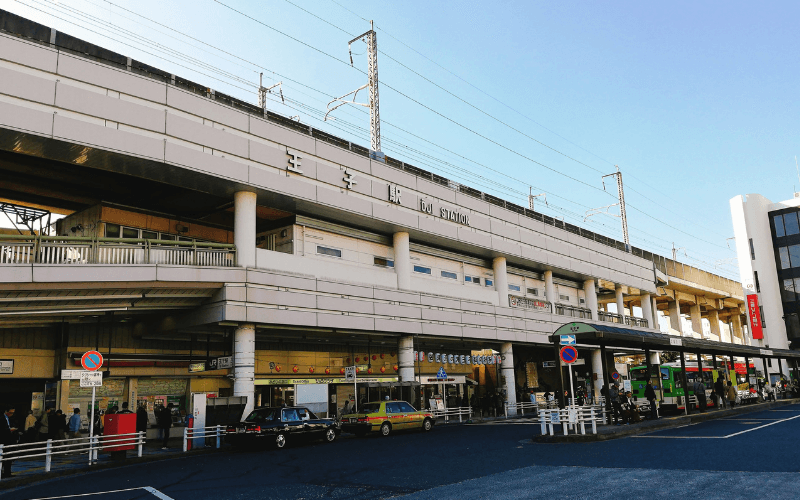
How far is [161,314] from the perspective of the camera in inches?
1067

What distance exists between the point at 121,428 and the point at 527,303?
30.2 metres

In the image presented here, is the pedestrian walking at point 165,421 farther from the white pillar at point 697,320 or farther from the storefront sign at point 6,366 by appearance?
the white pillar at point 697,320

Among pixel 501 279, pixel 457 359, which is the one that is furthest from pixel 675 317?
pixel 457 359

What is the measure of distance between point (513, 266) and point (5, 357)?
31056 mm

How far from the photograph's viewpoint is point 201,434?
73.4 feet

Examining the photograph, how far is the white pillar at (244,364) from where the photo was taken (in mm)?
24531

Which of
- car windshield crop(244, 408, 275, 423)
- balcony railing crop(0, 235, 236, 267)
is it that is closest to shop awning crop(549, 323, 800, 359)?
car windshield crop(244, 408, 275, 423)

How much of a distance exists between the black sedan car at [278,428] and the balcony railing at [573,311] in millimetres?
27749

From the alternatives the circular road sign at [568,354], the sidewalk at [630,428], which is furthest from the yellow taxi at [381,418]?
the circular road sign at [568,354]

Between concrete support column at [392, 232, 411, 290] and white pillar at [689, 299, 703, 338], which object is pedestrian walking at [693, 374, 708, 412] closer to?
concrete support column at [392, 232, 411, 290]

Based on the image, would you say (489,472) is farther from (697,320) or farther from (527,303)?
(697,320)

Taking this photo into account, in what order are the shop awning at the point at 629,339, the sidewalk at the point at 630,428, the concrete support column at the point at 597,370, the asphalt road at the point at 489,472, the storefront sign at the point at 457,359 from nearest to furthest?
1. the asphalt road at the point at 489,472
2. the sidewalk at the point at 630,428
3. the shop awning at the point at 629,339
4. the storefront sign at the point at 457,359
5. the concrete support column at the point at 597,370

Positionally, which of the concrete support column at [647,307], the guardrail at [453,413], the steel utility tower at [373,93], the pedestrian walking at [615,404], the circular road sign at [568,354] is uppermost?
the steel utility tower at [373,93]

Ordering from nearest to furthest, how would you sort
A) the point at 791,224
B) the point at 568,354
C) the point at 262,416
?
the point at 568,354 < the point at 262,416 < the point at 791,224
